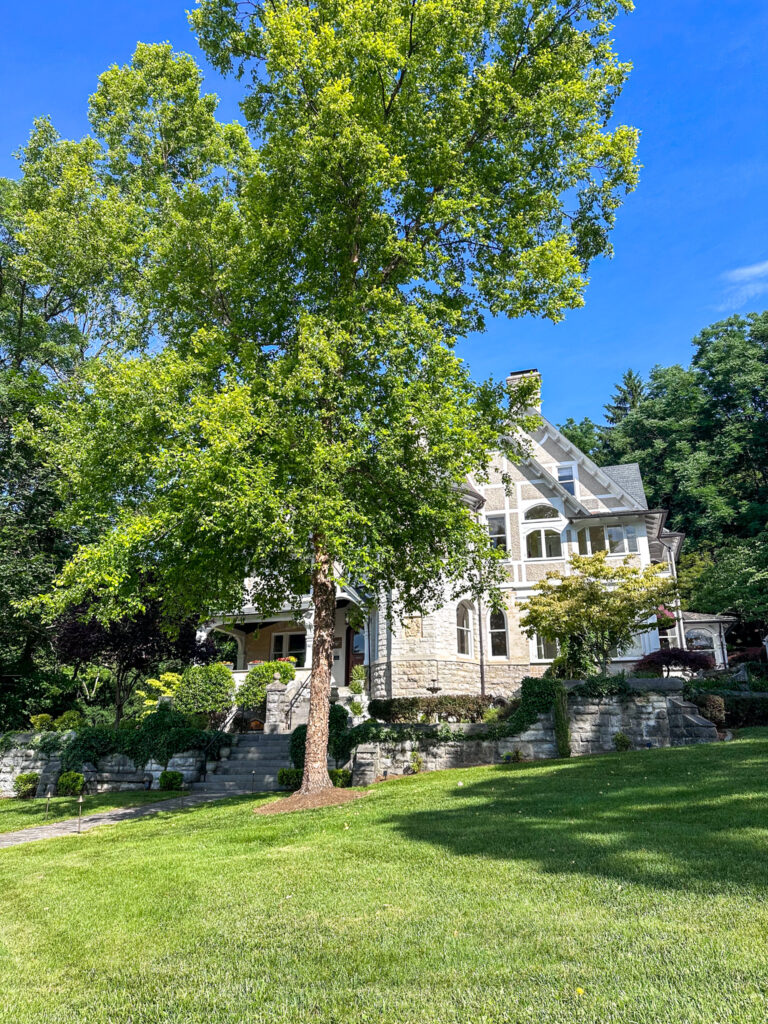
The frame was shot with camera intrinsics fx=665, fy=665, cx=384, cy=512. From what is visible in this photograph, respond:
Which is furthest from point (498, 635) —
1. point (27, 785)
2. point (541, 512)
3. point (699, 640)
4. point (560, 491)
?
point (27, 785)

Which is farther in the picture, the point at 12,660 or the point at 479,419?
the point at 12,660

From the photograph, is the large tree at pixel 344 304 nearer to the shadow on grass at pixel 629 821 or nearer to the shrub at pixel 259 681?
the shadow on grass at pixel 629 821

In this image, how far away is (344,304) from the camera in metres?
11.9

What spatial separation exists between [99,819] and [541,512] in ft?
63.1

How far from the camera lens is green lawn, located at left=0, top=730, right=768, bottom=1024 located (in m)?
3.07

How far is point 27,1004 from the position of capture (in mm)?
3537

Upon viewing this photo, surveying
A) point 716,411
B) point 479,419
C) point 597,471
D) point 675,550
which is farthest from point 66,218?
point 716,411

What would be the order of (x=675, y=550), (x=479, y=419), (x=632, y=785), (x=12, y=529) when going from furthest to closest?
1. (x=675, y=550)
2. (x=12, y=529)
3. (x=479, y=419)
4. (x=632, y=785)

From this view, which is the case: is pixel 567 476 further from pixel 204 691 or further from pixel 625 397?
pixel 625 397

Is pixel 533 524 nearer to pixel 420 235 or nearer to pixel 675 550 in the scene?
pixel 675 550

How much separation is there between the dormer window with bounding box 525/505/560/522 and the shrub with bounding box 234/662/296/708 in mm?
11188

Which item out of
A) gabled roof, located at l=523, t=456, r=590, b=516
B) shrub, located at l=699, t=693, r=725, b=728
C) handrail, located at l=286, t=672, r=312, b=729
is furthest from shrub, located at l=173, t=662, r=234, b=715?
shrub, located at l=699, t=693, r=725, b=728

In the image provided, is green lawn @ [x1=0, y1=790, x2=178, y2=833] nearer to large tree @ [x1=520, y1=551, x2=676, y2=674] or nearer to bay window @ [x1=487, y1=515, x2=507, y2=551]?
large tree @ [x1=520, y1=551, x2=676, y2=674]

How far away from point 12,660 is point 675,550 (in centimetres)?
2924
